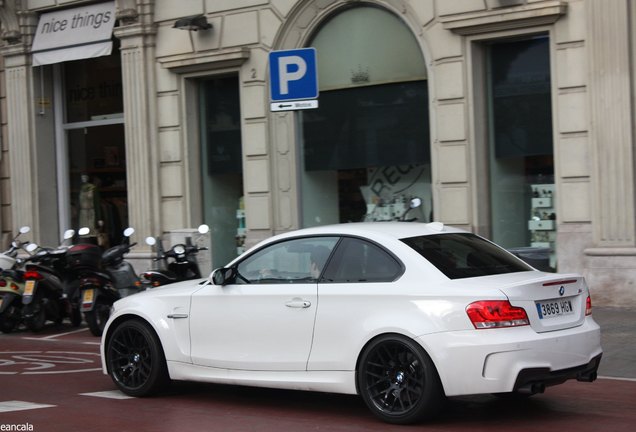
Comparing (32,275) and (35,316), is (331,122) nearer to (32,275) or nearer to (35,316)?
(32,275)

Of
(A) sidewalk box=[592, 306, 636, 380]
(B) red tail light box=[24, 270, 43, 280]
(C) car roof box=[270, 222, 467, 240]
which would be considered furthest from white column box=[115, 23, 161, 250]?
(C) car roof box=[270, 222, 467, 240]

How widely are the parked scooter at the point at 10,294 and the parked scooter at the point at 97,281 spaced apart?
0.96 meters

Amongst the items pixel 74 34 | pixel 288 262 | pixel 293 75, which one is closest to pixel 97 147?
pixel 74 34

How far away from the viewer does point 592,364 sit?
7469mm

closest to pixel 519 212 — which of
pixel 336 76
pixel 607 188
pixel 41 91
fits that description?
pixel 607 188

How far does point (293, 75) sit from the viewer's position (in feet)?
35.0

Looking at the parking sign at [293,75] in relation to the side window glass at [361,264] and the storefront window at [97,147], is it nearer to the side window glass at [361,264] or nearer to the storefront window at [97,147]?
the side window glass at [361,264]

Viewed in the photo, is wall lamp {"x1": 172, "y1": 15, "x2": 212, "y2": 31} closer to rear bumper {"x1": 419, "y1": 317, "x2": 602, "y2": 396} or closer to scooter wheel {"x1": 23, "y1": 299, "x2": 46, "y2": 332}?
scooter wheel {"x1": 23, "y1": 299, "x2": 46, "y2": 332}

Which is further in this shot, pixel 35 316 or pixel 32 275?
pixel 35 316

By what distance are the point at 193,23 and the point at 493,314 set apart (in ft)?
39.8

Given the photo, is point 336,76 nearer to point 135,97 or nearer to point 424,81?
point 424,81

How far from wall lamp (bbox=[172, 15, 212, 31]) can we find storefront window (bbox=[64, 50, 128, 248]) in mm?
3034

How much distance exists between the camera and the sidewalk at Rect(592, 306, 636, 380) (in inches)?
380

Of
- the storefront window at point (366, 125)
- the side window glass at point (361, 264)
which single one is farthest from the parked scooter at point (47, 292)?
the side window glass at point (361, 264)
